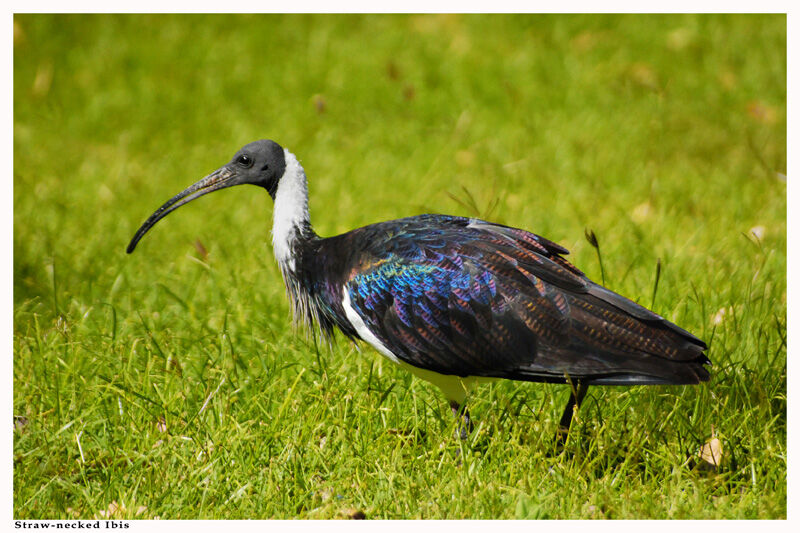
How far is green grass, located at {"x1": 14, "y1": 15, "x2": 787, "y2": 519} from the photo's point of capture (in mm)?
4164

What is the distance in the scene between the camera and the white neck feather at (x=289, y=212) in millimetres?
4660

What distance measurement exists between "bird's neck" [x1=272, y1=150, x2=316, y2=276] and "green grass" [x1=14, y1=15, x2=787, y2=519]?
0.60 meters

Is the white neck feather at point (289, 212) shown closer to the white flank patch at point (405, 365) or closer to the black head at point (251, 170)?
the black head at point (251, 170)

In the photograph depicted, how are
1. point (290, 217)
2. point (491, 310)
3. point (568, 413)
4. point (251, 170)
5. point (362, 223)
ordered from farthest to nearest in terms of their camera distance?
point (362, 223) < point (251, 170) < point (290, 217) < point (568, 413) < point (491, 310)

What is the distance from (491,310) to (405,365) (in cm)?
50

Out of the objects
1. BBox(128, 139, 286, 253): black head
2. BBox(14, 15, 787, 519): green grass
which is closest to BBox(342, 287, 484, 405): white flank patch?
BBox(14, 15, 787, 519): green grass

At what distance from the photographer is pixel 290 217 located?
4.66 meters

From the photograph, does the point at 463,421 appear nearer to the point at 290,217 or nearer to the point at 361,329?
the point at 361,329

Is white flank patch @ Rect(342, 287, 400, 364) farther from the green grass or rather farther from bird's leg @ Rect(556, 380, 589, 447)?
bird's leg @ Rect(556, 380, 589, 447)

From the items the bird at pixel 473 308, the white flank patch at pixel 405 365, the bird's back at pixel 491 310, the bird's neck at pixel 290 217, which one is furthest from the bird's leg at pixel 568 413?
the bird's neck at pixel 290 217

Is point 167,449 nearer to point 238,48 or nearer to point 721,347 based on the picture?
point 721,347

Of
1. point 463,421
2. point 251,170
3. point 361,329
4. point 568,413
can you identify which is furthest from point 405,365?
point 251,170

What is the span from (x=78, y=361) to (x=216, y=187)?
47.3 inches

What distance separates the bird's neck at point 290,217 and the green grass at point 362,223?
0.60 metres
